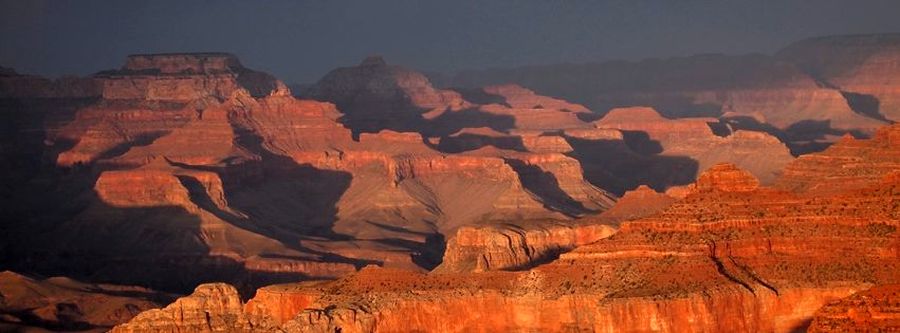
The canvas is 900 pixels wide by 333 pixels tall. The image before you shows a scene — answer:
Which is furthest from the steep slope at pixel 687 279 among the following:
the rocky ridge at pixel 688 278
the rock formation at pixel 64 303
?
the rock formation at pixel 64 303

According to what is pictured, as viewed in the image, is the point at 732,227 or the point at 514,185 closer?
the point at 732,227

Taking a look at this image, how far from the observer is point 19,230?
157625 millimetres

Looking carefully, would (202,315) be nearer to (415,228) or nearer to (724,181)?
(724,181)

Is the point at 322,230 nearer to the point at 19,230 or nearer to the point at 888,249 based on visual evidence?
the point at 19,230

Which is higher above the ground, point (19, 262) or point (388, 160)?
point (388, 160)

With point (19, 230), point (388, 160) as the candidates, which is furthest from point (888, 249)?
point (388, 160)

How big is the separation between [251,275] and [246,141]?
181 feet

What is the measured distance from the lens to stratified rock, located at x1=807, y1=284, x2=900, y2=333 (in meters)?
50.2

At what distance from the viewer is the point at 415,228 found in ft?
514

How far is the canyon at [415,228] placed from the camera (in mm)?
64750

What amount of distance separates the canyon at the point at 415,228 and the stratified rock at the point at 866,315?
10cm

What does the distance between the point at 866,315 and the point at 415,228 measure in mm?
106557

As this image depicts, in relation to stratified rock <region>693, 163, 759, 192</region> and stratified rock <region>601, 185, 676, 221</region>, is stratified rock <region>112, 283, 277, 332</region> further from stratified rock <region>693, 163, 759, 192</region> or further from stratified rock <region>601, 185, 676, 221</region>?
stratified rock <region>601, 185, 676, 221</region>

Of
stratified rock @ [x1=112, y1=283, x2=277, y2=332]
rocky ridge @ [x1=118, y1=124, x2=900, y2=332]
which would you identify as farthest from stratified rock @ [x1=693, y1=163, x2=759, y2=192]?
stratified rock @ [x1=112, y1=283, x2=277, y2=332]
